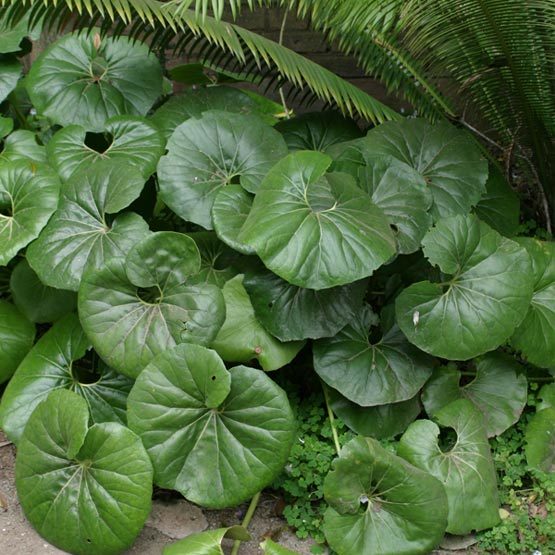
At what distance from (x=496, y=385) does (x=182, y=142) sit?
1400 millimetres

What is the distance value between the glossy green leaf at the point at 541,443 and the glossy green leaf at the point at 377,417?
387mm

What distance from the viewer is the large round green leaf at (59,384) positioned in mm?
2600

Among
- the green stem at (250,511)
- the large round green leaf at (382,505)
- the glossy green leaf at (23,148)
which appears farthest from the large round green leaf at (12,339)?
the large round green leaf at (382,505)

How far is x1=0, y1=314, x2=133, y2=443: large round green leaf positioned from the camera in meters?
2.60

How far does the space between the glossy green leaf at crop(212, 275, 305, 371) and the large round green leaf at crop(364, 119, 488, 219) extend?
740 mm

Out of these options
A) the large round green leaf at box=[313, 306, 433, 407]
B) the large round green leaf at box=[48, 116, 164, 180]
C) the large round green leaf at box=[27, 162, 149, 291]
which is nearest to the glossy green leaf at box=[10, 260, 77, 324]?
the large round green leaf at box=[27, 162, 149, 291]

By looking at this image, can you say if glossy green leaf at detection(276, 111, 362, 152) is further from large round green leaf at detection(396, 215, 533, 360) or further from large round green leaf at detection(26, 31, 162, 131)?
large round green leaf at detection(396, 215, 533, 360)

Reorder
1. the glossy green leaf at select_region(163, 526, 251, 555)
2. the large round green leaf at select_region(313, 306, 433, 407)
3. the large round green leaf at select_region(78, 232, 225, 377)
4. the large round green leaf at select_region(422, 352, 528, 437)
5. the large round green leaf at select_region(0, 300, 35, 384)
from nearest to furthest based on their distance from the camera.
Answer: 1. the glossy green leaf at select_region(163, 526, 251, 555)
2. the large round green leaf at select_region(78, 232, 225, 377)
3. the large round green leaf at select_region(313, 306, 433, 407)
4. the large round green leaf at select_region(422, 352, 528, 437)
5. the large round green leaf at select_region(0, 300, 35, 384)

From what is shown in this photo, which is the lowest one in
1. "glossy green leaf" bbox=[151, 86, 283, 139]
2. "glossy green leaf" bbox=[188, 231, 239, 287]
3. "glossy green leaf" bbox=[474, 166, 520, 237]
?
"glossy green leaf" bbox=[188, 231, 239, 287]

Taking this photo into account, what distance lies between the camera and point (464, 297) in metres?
2.54

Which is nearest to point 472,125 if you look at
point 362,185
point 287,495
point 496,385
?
point 362,185

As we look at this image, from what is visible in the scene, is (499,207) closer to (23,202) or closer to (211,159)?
(211,159)

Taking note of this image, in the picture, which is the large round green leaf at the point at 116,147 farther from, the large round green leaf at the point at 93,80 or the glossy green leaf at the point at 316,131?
the glossy green leaf at the point at 316,131

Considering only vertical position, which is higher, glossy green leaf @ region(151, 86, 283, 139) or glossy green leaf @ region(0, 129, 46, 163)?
glossy green leaf @ region(151, 86, 283, 139)
